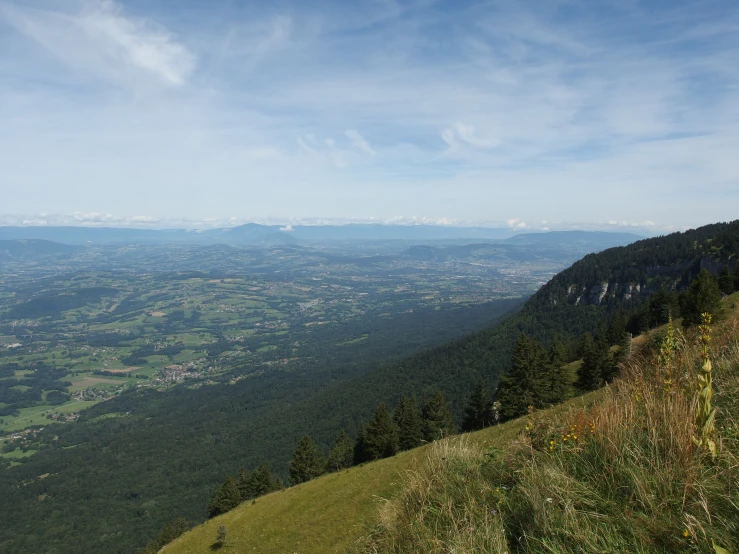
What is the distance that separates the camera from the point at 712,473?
365 centimetres

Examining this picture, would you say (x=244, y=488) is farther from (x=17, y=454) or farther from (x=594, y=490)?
(x=17, y=454)

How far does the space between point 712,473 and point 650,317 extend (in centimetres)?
6459

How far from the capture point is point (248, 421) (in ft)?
419

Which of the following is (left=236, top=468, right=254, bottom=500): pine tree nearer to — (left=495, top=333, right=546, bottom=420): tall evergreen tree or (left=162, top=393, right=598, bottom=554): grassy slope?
(left=162, top=393, right=598, bottom=554): grassy slope

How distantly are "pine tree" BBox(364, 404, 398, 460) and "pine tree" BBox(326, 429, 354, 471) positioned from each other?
7.25 metres

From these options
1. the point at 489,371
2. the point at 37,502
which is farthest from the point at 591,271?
the point at 37,502

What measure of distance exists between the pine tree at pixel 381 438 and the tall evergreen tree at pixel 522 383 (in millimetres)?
10334

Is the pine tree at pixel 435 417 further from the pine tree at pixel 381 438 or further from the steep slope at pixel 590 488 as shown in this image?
the steep slope at pixel 590 488

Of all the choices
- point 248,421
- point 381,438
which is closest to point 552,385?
point 381,438

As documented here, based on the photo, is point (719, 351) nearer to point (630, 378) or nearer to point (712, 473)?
point (630, 378)

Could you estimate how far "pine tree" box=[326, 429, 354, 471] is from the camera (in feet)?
142

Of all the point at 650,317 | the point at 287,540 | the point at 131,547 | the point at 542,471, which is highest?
the point at 542,471

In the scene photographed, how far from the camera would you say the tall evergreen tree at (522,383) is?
34.7 metres

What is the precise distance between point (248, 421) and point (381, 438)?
10470 centimetres
